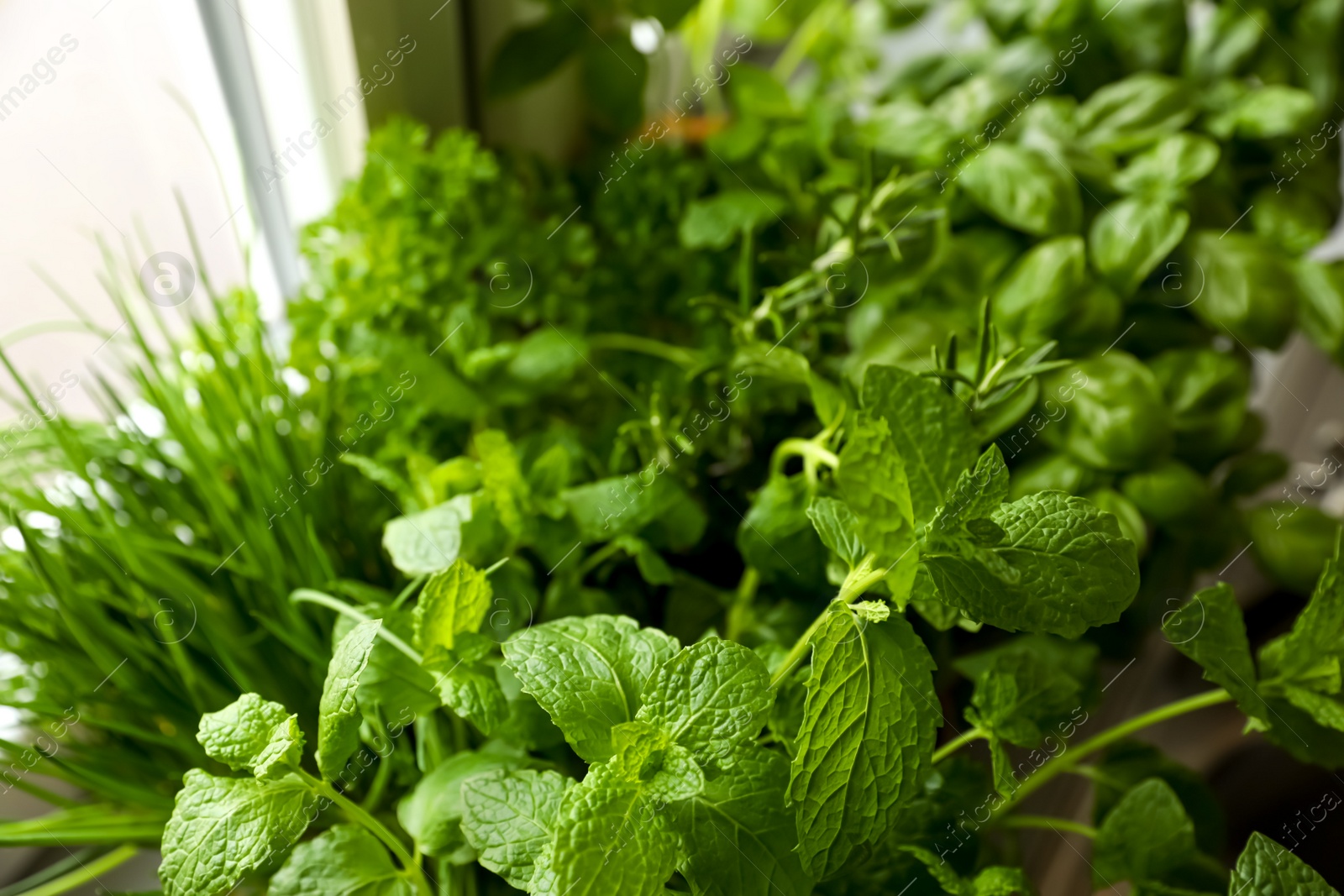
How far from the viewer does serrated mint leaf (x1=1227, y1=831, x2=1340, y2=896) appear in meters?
0.35

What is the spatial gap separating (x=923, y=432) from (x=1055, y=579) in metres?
0.08

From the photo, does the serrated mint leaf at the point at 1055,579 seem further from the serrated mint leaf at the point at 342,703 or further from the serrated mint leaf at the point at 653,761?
the serrated mint leaf at the point at 342,703

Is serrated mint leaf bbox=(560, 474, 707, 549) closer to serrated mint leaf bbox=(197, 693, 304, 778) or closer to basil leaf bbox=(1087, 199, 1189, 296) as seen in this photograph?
serrated mint leaf bbox=(197, 693, 304, 778)

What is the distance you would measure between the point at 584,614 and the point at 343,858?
170mm

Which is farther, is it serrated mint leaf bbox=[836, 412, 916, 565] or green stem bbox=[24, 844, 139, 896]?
green stem bbox=[24, 844, 139, 896]

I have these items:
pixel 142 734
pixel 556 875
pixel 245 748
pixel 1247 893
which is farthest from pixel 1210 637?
pixel 142 734

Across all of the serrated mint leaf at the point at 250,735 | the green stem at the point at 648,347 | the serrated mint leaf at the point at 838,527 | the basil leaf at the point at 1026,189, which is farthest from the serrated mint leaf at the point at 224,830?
the basil leaf at the point at 1026,189

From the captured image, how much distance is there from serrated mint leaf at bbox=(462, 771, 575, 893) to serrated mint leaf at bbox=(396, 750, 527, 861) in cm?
1

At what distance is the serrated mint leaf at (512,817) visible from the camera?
1.12 ft

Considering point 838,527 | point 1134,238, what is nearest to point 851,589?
point 838,527

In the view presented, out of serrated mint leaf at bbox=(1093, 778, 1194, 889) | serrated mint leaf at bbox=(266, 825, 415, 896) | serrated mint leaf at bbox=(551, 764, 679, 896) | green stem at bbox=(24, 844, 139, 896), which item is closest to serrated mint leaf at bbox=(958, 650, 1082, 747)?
serrated mint leaf at bbox=(1093, 778, 1194, 889)

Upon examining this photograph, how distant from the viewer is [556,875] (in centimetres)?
30

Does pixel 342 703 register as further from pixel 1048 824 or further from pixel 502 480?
pixel 1048 824

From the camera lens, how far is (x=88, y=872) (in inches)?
17.9
